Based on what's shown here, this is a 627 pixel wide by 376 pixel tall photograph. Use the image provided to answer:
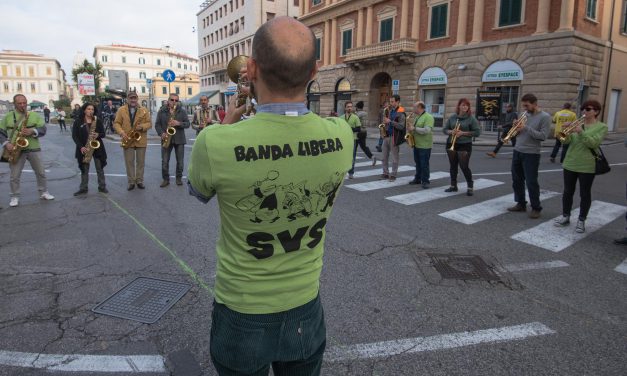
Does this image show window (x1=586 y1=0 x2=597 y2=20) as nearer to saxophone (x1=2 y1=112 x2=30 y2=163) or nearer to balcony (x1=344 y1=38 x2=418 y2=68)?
balcony (x1=344 y1=38 x2=418 y2=68)

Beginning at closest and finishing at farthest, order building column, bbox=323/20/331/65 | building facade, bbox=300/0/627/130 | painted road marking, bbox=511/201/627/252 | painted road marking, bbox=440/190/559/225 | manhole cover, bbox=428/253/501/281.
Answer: manhole cover, bbox=428/253/501/281 < painted road marking, bbox=511/201/627/252 < painted road marking, bbox=440/190/559/225 < building facade, bbox=300/0/627/130 < building column, bbox=323/20/331/65

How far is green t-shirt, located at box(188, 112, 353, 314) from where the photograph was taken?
1418mm

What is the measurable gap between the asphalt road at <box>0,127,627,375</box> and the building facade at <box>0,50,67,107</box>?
4757 inches

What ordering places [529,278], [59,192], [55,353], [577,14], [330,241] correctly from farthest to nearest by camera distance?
[577,14] → [59,192] → [330,241] → [529,278] → [55,353]

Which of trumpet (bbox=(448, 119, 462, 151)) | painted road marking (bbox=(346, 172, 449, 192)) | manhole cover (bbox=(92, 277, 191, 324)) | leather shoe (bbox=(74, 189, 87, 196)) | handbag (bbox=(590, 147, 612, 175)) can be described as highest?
trumpet (bbox=(448, 119, 462, 151))

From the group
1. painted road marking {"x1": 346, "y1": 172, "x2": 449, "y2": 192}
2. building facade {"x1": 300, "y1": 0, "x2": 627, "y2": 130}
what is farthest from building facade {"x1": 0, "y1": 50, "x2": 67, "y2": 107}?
painted road marking {"x1": 346, "y1": 172, "x2": 449, "y2": 192}

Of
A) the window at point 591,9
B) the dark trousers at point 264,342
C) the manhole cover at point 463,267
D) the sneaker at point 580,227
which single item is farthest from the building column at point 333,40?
the dark trousers at point 264,342

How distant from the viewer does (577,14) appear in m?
20.7

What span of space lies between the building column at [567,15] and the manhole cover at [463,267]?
2046cm

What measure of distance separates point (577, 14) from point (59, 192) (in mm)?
23959

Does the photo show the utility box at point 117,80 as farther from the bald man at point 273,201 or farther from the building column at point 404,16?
the bald man at point 273,201

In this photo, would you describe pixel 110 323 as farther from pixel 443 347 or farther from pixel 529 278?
pixel 529 278

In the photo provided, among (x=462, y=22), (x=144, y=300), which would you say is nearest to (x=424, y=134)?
(x=144, y=300)

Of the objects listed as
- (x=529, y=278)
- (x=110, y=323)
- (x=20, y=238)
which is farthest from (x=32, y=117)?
(x=529, y=278)
